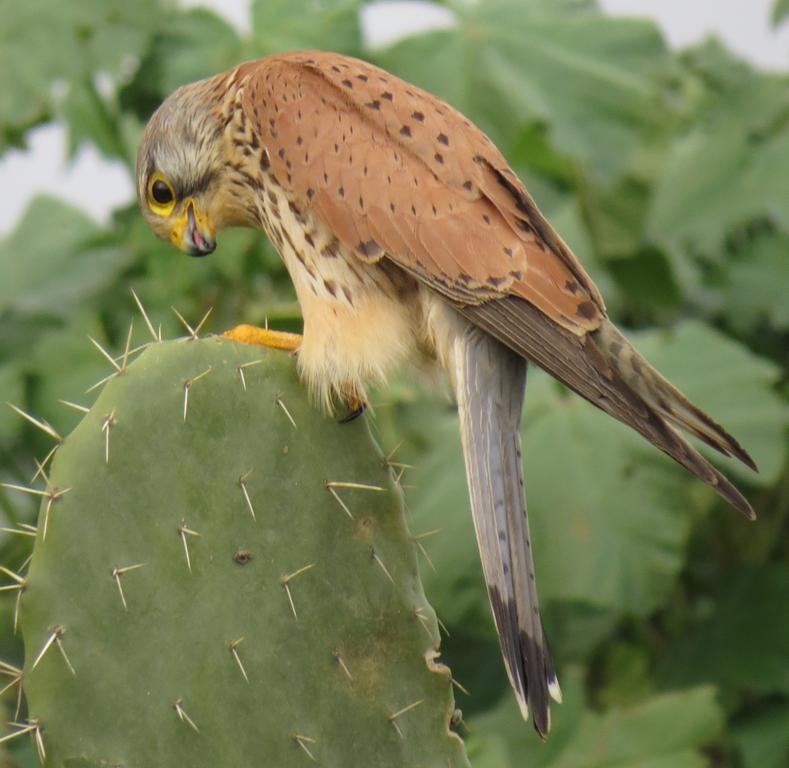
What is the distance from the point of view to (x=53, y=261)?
3.63 meters

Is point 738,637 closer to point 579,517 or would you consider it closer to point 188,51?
point 579,517

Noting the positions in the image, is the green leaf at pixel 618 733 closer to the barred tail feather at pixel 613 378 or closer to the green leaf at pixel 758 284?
the green leaf at pixel 758 284

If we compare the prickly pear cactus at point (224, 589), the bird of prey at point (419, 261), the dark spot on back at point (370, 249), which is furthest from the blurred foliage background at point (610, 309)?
the prickly pear cactus at point (224, 589)

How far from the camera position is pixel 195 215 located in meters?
2.40

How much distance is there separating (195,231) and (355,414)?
62 centimetres

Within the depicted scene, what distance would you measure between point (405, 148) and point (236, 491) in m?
0.65

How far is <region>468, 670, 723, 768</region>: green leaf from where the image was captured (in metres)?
3.18

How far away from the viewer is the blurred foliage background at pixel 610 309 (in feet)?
10.3

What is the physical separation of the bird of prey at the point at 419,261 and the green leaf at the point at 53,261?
1.11 metres

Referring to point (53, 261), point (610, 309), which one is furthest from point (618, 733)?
point (53, 261)

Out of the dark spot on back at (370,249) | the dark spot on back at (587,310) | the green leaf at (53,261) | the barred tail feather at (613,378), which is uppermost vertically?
the dark spot on back at (587,310)

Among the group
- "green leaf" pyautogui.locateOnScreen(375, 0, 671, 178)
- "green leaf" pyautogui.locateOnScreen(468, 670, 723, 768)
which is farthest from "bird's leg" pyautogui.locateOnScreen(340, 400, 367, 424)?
"green leaf" pyautogui.locateOnScreen(375, 0, 671, 178)

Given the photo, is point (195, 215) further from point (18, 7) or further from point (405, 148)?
point (18, 7)

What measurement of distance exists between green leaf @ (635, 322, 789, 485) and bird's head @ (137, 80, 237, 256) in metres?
1.33
